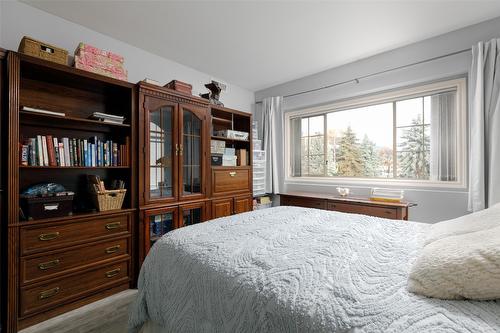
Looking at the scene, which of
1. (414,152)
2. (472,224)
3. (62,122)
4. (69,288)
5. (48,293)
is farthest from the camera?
(414,152)

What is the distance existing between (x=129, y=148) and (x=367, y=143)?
9.84ft

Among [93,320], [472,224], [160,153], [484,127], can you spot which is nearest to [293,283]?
[472,224]

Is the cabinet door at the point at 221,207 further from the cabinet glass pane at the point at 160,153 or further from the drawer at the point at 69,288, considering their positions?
the drawer at the point at 69,288

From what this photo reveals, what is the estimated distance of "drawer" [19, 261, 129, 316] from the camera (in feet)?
5.51

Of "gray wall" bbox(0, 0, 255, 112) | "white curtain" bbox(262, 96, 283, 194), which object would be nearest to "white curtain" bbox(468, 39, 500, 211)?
"white curtain" bbox(262, 96, 283, 194)

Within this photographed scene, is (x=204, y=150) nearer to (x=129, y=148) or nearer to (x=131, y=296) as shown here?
(x=129, y=148)

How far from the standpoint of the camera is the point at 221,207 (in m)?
3.05

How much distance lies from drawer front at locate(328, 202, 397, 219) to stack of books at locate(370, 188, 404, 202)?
140 mm

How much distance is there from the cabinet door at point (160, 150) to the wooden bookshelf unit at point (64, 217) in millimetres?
135

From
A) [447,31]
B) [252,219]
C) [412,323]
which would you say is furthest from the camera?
[447,31]

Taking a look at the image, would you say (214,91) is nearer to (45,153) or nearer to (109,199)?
(109,199)

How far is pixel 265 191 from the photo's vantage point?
401 cm

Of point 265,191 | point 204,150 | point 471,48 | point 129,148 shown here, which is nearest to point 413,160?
point 471,48

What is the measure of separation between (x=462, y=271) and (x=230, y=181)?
2.66 metres
